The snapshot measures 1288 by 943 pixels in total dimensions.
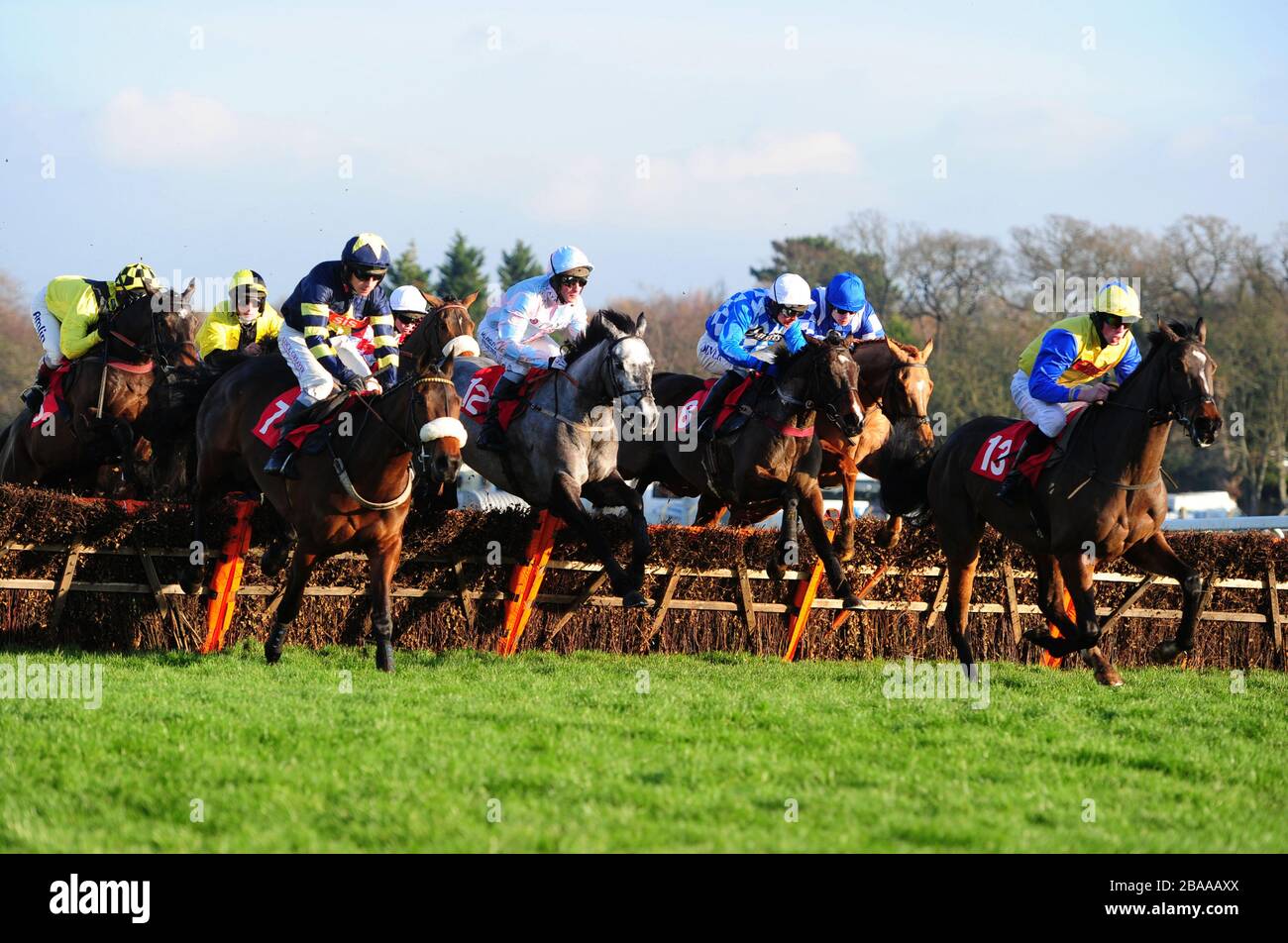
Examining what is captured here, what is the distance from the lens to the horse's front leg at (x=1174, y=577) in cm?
1006

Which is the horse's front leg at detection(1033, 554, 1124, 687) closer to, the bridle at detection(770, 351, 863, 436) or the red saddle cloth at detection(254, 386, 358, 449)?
the bridle at detection(770, 351, 863, 436)

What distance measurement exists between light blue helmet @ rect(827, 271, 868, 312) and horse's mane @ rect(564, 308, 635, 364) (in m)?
2.24

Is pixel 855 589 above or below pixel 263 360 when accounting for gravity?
below

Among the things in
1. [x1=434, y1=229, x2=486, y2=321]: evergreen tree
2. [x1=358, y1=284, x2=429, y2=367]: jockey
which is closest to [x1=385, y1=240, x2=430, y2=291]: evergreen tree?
[x1=434, y1=229, x2=486, y2=321]: evergreen tree

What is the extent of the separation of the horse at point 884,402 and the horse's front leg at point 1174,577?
7.15ft

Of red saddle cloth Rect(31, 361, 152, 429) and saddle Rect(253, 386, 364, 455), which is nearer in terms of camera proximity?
saddle Rect(253, 386, 364, 455)

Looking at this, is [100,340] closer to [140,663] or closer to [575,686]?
[140,663]

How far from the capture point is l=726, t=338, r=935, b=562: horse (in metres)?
12.1

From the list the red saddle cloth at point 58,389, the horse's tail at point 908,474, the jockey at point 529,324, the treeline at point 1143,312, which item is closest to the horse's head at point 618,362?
the jockey at point 529,324

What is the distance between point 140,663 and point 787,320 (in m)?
5.74

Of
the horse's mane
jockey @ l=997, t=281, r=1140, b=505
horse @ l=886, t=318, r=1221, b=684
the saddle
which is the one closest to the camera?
horse @ l=886, t=318, r=1221, b=684

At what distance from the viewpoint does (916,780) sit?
618cm

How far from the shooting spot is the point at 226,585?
10398mm
